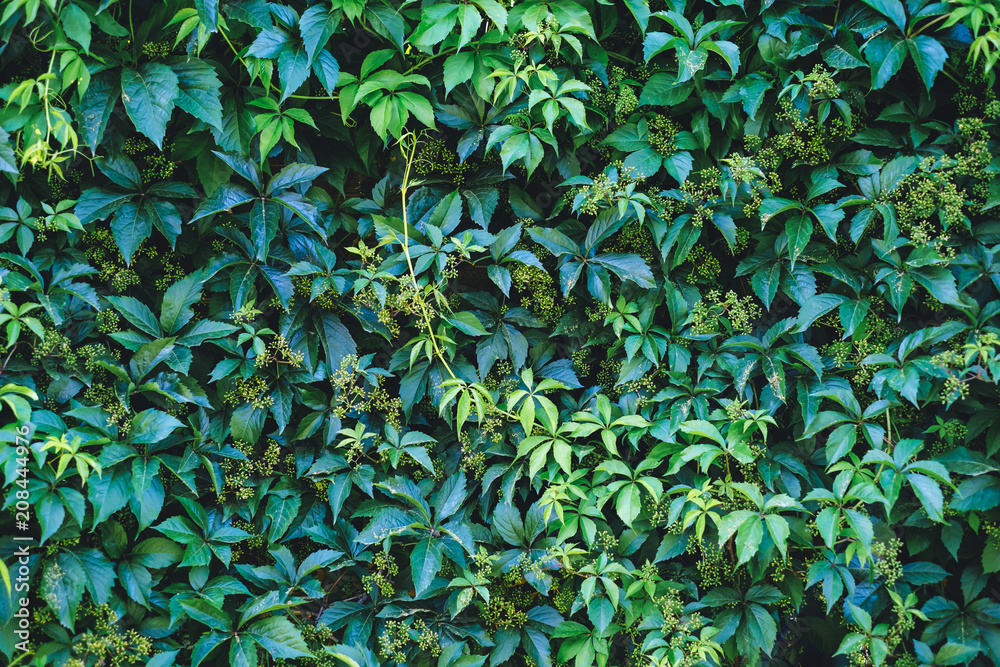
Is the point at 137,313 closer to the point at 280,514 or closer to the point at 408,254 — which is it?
the point at 280,514

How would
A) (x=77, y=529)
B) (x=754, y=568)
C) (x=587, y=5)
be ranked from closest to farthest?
(x=77, y=529) → (x=754, y=568) → (x=587, y=5)

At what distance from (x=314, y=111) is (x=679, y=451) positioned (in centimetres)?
194

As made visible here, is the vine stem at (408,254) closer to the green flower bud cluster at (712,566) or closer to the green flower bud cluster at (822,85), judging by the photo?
the green flower bud cluster at (712,566)

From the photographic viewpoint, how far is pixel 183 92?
7.80 feet

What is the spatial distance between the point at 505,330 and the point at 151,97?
154 cm

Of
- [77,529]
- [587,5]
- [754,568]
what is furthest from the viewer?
[587,5]

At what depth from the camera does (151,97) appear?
234cm

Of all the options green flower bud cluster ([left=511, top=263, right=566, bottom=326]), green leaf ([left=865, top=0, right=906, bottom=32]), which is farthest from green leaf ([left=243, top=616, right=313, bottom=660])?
green leaf ([left=865, top=0, right=906, bottom=32])

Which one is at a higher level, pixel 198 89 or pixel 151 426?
pixel 198 89

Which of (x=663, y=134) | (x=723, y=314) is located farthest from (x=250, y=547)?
(x=663, y=134)

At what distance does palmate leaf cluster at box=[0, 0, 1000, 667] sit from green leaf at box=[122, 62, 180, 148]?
0.01 meters

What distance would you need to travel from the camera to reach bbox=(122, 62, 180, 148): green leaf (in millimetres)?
2320

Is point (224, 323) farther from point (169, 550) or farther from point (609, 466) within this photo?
point (609, 466)

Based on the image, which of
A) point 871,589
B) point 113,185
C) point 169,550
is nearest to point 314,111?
point 113,185
